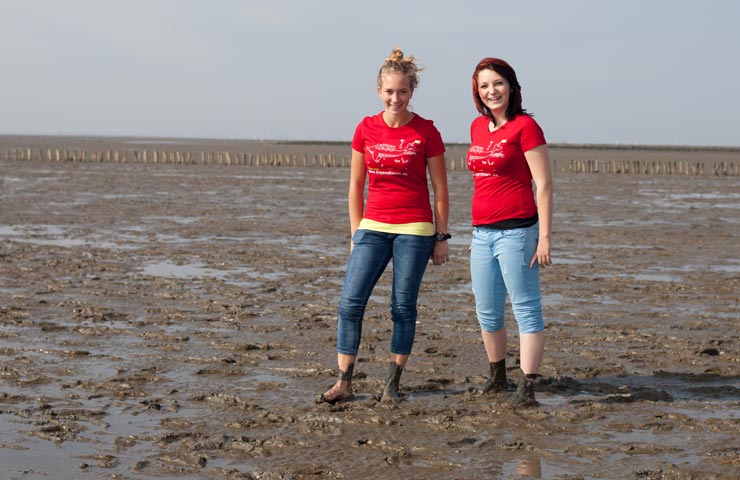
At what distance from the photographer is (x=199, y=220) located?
1970 centimetres

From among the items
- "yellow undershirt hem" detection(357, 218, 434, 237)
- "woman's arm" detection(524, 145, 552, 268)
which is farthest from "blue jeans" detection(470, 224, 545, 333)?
"yellow undershirt hem" detection(357, 218, 434, 237)

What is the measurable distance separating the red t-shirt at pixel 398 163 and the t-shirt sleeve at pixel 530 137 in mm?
521

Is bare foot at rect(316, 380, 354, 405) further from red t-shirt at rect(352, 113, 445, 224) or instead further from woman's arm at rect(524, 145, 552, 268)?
woman's arm at rect(524, 145, 552, 268)

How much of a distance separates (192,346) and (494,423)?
3105mm

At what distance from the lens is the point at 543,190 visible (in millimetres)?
5648

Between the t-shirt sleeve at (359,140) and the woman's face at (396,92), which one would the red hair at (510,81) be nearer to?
the woman's face at (396,92)

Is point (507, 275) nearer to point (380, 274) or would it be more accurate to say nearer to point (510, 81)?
point (380, 274)

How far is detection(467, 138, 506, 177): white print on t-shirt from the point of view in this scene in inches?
224

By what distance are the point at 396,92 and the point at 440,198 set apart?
2.46 ft

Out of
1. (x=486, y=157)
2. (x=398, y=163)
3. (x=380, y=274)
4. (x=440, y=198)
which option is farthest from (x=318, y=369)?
(x=486, y=157)

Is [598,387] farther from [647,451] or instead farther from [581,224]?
[581,224]

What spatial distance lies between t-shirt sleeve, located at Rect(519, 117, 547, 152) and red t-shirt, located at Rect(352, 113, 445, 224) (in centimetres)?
52

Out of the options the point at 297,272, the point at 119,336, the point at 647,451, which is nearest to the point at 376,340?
the point at 119,336

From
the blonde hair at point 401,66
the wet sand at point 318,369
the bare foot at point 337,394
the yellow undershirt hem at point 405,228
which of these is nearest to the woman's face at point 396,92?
the blonde hair at point 401,66
